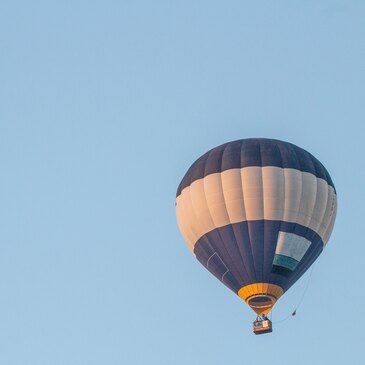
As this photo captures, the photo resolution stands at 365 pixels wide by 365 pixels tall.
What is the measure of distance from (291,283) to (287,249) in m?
1.34

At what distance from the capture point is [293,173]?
6681 cm

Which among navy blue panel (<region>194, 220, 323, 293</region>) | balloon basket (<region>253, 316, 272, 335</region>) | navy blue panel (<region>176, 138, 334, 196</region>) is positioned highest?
navy blue panel (<region>176, 138, 334, 196</region>)

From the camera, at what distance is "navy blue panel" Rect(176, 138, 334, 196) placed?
67000 millimetres

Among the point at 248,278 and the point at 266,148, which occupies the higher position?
the point at 266,148

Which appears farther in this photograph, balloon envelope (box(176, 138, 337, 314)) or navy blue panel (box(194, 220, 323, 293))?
balloon envelope (box(176, 138, 337, 314))

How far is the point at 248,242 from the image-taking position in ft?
217

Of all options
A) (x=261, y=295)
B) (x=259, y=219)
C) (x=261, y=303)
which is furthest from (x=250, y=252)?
(x=261, y=303)

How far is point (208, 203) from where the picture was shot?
66.6 m

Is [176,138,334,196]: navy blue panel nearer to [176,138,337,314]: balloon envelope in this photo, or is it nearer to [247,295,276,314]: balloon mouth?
[176,138,337,314]: balloon envelope

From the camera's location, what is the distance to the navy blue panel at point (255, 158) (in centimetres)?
6700

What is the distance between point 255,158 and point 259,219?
2.22 meters

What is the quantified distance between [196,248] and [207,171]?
268 centimetres

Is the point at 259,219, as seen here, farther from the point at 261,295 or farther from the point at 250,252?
the point at 261,295

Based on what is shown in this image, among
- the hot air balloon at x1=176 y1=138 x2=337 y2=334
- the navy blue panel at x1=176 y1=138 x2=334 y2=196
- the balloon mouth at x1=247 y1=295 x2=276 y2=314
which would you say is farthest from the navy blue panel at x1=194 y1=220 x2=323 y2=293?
the navy blue panel at x1=176 y1=138 x2=334 y2=196
